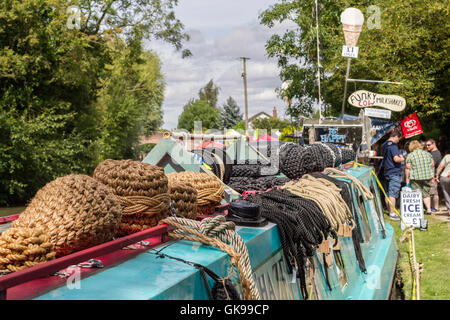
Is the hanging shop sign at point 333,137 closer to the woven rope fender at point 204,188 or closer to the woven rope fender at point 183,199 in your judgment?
the woven rope fender at point 204,188

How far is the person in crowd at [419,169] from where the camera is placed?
10.0 m

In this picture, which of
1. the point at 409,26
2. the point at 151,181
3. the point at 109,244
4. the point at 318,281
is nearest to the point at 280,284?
the point at 318,281

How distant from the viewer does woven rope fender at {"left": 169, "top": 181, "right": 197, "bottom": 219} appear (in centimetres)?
209

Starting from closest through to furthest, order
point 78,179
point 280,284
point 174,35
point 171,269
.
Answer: point 171,269 < point 78,179 < point 280,284 < point 174,35

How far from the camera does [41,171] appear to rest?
15.9m

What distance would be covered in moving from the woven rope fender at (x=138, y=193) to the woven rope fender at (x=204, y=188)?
2.13 feet

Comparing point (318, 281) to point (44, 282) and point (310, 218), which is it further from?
point (44, 282)

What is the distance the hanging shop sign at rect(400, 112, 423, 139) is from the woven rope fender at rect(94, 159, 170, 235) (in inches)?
414

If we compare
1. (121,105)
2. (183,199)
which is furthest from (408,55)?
(121,105)

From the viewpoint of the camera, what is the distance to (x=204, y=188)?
255cm

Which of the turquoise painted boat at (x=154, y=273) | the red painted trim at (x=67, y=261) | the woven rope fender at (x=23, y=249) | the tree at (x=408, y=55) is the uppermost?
the tree at (x=408, y=55)

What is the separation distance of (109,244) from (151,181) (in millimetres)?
405

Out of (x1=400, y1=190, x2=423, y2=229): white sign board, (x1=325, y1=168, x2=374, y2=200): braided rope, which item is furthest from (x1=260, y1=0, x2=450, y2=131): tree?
(x1=325, y1=168, x2=374, y2=200): braided rope

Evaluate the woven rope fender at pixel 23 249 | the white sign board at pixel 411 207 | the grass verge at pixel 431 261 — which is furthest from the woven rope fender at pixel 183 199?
the white sign board at pixel 411 207
